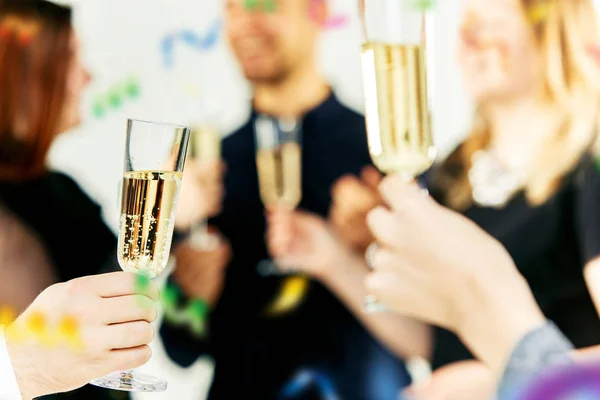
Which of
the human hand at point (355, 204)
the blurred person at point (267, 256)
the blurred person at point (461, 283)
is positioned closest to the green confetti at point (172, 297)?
the blurred person at point (267, 256)

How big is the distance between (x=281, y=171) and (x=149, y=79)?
67 centimetres

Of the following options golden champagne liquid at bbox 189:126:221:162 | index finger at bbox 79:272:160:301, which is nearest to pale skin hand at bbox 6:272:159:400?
index finger at bbox 79:272:160:301

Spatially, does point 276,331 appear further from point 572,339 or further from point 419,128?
point 419,128

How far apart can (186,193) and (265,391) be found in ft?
2.10

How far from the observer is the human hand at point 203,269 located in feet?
7.24

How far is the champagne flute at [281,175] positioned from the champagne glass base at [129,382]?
0.85 m

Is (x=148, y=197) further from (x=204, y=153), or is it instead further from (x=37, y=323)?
(x=204, y=153)

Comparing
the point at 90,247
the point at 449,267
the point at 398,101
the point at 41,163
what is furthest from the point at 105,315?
the point at 41,163

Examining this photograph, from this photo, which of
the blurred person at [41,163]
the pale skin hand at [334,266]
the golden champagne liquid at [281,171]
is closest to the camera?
the golden champagne liquid at [281,171]

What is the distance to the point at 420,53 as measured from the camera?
1254 millimetres

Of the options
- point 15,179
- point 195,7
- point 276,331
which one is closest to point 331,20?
point 195,7

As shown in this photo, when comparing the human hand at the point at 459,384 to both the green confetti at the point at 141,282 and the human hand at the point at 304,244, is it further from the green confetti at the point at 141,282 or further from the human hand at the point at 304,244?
the green confetti at the point at 141,282

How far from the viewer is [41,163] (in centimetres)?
233

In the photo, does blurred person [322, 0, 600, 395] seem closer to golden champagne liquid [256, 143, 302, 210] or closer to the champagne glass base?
golden champagne liquid [256, 143, 302, 210]
